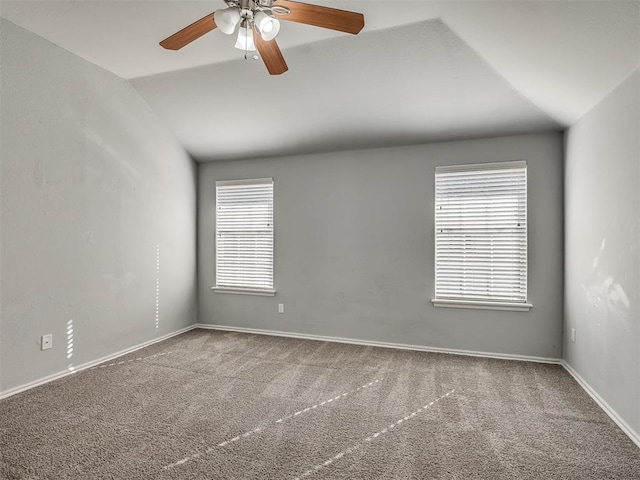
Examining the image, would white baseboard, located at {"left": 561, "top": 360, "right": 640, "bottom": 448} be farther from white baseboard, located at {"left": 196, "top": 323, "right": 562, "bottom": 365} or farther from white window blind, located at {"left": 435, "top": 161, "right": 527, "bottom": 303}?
white window blind, located at {"left": 435, "top": 161, "right": 527, "bottom": 303}

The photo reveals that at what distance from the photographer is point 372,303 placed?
4340mm

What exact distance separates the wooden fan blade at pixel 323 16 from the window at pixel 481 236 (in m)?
2.44

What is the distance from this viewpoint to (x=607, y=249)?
8.89 ft

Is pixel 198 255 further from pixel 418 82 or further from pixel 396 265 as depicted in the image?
pixel 418 82

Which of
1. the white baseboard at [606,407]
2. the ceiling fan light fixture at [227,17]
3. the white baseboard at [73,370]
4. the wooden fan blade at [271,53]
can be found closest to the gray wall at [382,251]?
the white baseboard at [606,407]

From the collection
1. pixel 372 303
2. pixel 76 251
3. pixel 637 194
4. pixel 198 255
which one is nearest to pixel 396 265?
pixel 372 303

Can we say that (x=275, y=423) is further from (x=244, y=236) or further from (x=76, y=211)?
(x=244, y=236)

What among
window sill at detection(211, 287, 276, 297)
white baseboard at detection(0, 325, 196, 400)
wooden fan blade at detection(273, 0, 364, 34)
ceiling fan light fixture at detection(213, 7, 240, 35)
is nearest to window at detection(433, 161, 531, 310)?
window sill at detection(211, 287, 276, 297)

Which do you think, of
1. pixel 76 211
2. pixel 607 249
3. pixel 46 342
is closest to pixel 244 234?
pixel 76 211

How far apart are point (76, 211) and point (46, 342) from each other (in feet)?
3.81

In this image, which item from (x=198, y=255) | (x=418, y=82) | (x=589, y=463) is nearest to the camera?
(x=589, y=463)

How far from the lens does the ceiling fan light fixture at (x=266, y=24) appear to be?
6.27 ft

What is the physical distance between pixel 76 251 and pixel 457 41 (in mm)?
3717

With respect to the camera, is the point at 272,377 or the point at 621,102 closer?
the point at 621,102
